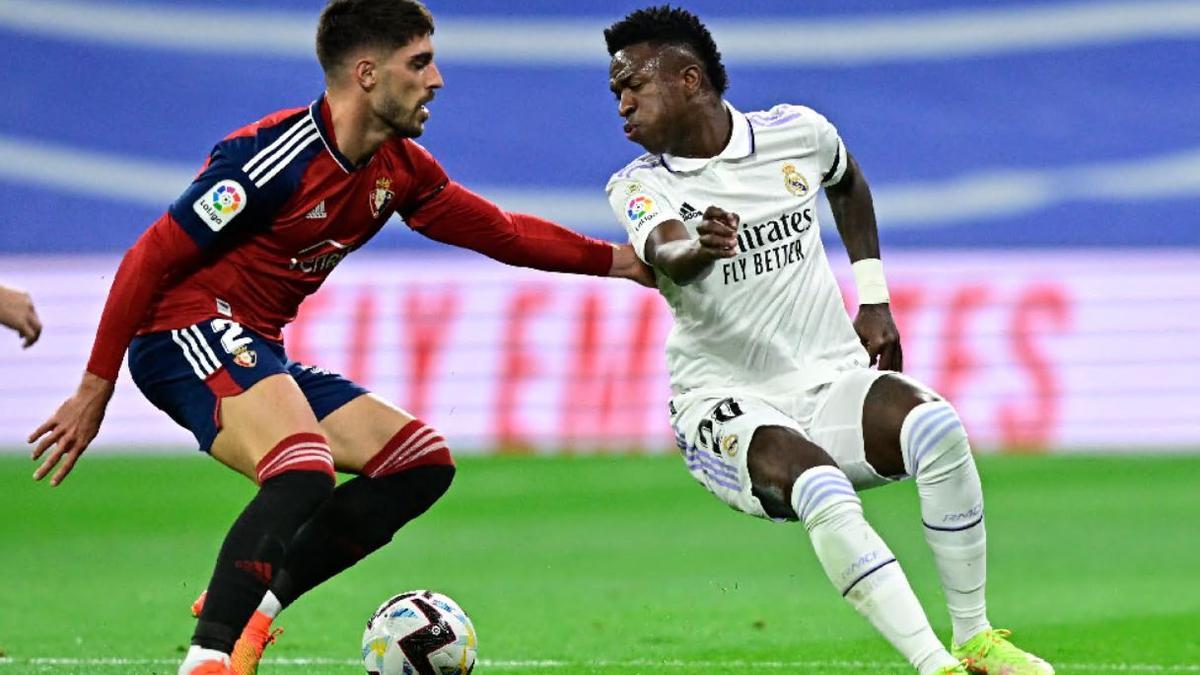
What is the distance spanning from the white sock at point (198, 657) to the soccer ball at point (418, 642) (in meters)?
1.00

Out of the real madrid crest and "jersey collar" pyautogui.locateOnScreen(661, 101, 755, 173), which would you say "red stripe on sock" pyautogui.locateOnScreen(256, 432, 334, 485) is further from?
the real madrid crest

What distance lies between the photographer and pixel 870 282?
688 centimetres

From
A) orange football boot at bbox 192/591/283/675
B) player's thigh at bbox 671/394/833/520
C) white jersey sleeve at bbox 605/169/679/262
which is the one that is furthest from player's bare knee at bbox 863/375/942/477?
orange football boot at bbox 192/591/283/675

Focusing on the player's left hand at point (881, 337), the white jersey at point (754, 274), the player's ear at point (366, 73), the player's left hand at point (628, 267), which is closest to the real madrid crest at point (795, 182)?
the white jersey at point (754, 274)

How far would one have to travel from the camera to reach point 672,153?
6684mm

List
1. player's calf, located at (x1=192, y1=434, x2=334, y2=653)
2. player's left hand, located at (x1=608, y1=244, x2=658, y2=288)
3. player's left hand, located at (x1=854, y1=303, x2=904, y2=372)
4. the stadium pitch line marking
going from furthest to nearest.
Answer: player's left hand, located at (x1=608, y1=244, x2=658, y2=288) → the stadium pitch line marking → player's left hand, located at (x1=854, y1=303, x2=904, y2=372) → player's calf, located at (x1=192, y1=434, x2=334, y2=653)

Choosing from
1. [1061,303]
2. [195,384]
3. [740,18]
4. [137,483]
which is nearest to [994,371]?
[1061,303]

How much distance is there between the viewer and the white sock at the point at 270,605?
639 cm

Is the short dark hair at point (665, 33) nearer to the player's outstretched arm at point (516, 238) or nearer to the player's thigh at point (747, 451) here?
the player's outstretched arm at point (516, 238)

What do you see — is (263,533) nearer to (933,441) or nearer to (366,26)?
(366,26)

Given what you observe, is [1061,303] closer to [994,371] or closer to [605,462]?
[994,371]

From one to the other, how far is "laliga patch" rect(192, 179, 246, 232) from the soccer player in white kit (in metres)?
1.40

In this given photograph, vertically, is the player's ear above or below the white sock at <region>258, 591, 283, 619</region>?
above

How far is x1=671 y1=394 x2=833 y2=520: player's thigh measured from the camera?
19.3ft
